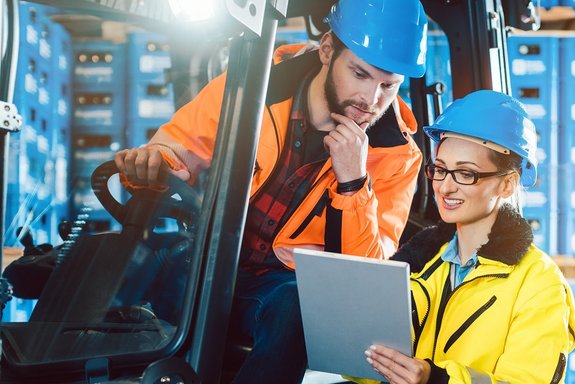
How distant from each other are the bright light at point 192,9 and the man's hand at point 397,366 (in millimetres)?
952

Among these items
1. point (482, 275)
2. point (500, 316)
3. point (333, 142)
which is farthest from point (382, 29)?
point (500, 316)

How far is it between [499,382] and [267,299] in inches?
31.3

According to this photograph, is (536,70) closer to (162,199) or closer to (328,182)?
(328,182)

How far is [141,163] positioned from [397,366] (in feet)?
3.02

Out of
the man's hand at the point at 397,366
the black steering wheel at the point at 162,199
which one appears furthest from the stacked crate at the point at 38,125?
the man's hand at the point at 397,366

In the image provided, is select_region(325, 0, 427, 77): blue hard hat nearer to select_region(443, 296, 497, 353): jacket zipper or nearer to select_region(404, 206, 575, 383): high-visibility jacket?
select_region(404, 206, 575, 383): high-visibility jacket

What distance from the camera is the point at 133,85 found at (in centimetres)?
253

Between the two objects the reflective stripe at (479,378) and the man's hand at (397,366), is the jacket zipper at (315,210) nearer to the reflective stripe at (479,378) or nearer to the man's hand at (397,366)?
the man's hand at (397,366)

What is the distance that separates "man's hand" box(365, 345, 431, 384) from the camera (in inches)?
67.2

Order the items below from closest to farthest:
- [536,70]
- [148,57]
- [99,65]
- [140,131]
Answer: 1. [140,131]
2. [99,65]
3. [148,57]
4. [536,70]

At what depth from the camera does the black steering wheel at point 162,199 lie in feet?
5.90

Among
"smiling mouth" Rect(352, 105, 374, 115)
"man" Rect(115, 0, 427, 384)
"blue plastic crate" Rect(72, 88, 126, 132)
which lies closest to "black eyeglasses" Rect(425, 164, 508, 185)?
"man" Rect(115, 0, 427, 384)

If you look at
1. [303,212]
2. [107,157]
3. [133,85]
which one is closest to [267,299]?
[303,212]

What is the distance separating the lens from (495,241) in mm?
1812
